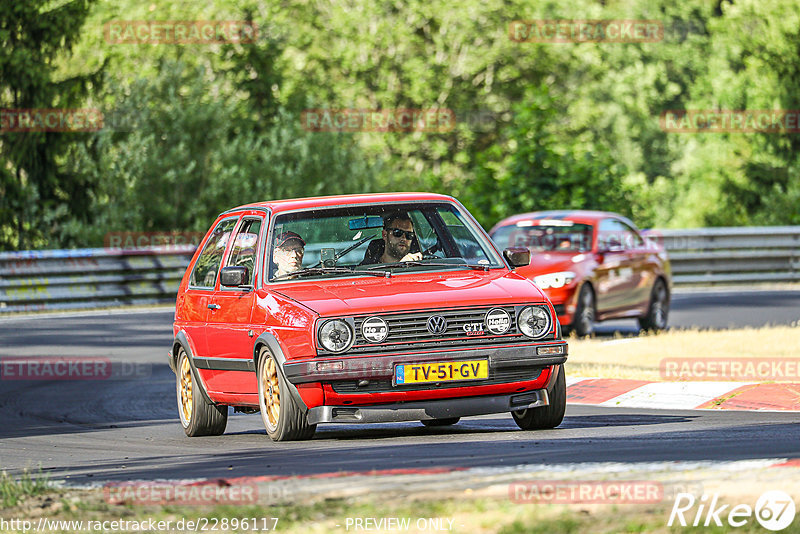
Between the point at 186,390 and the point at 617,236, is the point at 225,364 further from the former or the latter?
the point at 617,236

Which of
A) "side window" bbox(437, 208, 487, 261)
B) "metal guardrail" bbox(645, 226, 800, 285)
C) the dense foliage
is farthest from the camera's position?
the dense foliage

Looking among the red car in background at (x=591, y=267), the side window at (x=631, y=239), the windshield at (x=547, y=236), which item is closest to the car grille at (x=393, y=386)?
the red car in background at (x=591, y=267)

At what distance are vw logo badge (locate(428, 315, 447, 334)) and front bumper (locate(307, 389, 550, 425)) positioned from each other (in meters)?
0.42

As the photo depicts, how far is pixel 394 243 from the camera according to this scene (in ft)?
34.3

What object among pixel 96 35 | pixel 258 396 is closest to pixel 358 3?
pixel 96 35

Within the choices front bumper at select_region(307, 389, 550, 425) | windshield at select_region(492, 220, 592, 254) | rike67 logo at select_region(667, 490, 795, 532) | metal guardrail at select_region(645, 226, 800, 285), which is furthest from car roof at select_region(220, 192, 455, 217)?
metal guardrail at select_region(645, 226, 800, 285)

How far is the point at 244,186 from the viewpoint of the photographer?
35000 mm

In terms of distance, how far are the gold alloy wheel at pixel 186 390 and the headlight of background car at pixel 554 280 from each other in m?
8.03

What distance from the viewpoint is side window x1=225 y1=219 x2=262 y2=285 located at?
10.4m

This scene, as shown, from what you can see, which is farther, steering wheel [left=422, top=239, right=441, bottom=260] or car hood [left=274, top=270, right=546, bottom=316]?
steering wheel [left=422, top=239, right=441, bottom=260]

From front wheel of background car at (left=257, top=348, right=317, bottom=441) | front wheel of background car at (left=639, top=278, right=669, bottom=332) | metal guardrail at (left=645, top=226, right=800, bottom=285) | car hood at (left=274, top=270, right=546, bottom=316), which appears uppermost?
car hood at (left=274, top=270, right=546, bottom=316)

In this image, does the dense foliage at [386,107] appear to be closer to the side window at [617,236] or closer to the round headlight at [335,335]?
the side window at [617,236]

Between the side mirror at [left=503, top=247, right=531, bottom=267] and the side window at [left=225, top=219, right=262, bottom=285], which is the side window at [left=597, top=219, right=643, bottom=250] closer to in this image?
the side mirror at [left=503, top=247, right=531, bottom=267]

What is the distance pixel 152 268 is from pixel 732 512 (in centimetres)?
2091
